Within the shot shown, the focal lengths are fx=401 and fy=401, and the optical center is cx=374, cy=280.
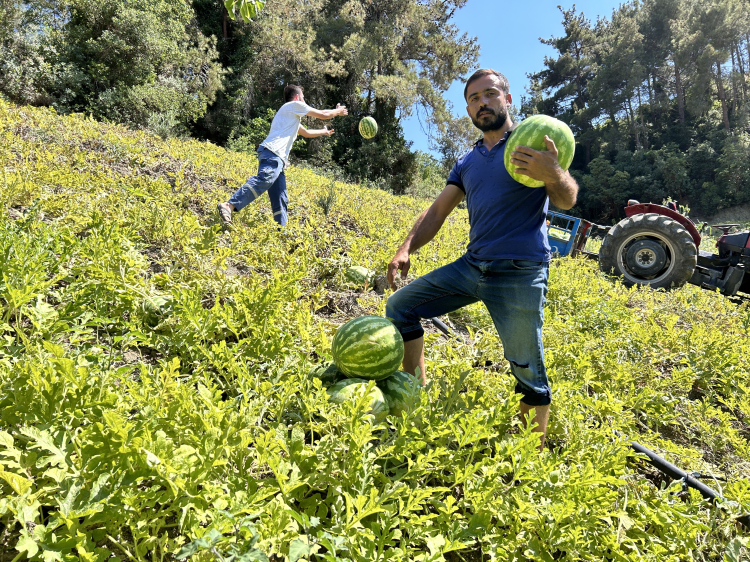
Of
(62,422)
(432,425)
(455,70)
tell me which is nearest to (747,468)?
(432,425)

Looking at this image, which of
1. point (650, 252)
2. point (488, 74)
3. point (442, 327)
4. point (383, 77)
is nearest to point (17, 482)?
point (488, 74)

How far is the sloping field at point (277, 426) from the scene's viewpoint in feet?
4.41

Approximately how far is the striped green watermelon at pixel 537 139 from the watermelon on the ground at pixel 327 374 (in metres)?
1.59

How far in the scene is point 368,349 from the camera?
2305 mm

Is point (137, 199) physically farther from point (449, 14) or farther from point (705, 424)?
point (449, 14)

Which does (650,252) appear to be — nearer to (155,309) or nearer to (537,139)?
(537,139)

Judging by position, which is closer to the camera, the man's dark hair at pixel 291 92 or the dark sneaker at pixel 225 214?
the dark sneaker at pixel 225 214

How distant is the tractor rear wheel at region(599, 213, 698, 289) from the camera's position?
6695 mm

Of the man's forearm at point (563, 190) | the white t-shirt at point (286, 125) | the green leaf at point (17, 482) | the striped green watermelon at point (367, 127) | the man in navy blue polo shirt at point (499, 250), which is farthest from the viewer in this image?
the striped green watermelon at point (367, 127)

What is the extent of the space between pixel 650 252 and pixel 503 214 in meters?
6.19

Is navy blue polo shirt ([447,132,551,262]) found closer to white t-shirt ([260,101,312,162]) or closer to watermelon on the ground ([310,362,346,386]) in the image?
watermelon on the ground ([310,362,346,386])

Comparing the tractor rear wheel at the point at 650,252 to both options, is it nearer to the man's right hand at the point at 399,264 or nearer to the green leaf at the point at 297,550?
the man's right hand at the point at 399,264

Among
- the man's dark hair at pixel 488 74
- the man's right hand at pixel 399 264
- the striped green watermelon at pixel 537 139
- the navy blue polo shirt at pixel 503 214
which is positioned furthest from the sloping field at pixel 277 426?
the man's dark hair at pixel 488 74

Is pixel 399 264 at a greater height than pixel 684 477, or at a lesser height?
greater
